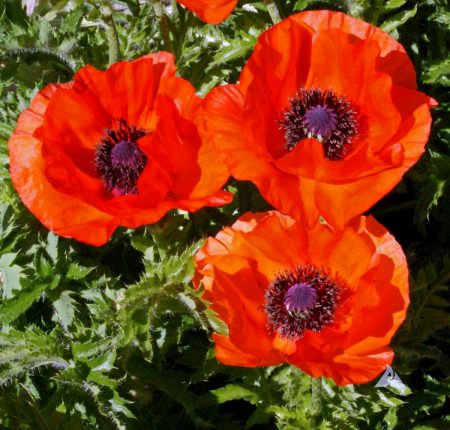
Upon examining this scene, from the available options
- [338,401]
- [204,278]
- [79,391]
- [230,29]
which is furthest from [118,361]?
[230,29]

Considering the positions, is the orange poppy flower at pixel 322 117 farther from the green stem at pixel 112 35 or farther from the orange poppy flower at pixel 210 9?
the green stem at pixel 112 35

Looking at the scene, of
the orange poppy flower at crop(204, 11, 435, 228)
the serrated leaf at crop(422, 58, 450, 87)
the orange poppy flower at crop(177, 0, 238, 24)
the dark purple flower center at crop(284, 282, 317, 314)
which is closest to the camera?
the orange poppy flower at crop(204, 11, 435, 228)

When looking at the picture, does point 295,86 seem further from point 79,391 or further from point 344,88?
point 79,391

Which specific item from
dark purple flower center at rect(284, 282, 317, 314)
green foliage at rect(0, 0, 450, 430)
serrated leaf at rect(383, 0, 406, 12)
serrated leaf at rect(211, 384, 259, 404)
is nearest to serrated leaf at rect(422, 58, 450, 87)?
green foliage at rect(0, 0, 450, 430)

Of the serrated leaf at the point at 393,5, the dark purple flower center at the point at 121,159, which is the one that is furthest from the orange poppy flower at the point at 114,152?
the serrated leaf at the point at 393,5

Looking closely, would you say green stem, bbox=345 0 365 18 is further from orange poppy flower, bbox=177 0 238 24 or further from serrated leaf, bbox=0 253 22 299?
serrated leaf, bbox=0 253 22 299

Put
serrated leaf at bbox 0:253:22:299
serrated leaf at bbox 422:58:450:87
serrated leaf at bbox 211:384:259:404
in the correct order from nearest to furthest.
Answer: serrated leaf at bbox 211:384:259:404 → serrated leaf at bbox 422:58:450:87 → serrated leaf at bbox 0:253:22:299

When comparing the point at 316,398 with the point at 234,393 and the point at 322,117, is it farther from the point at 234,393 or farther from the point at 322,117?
the point at 322,117
